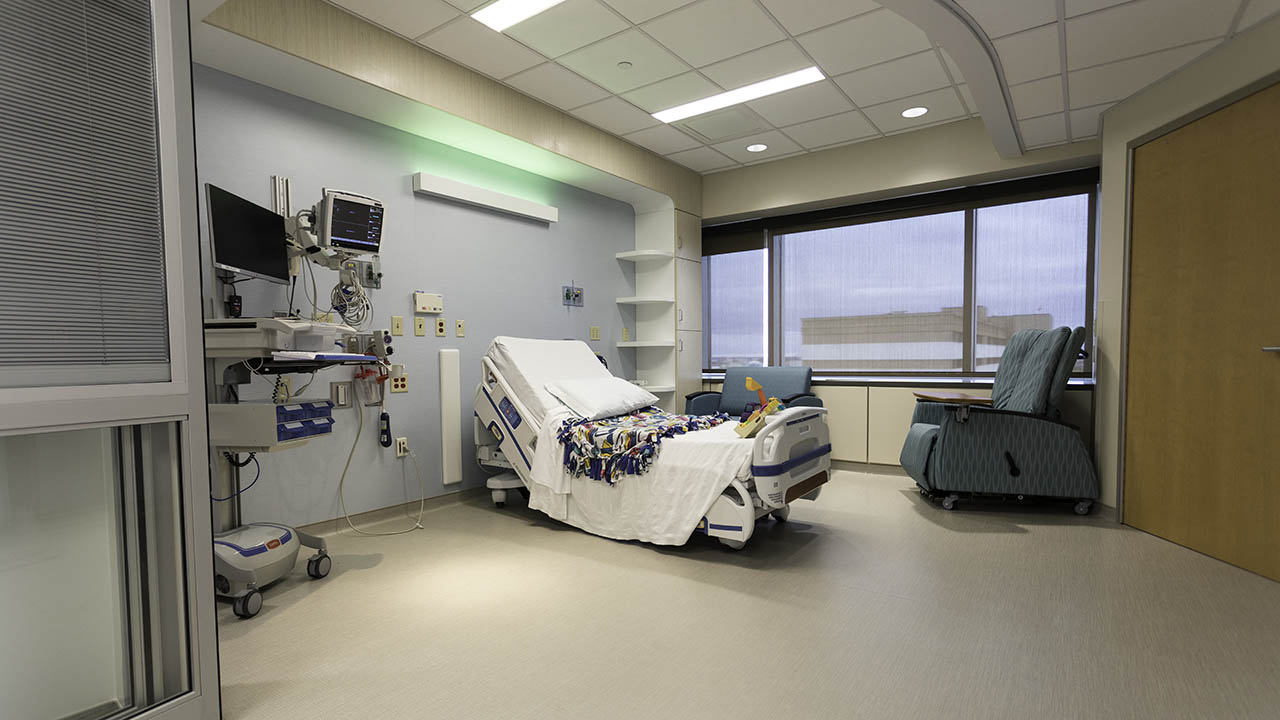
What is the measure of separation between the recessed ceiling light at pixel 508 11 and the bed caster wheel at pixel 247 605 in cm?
282

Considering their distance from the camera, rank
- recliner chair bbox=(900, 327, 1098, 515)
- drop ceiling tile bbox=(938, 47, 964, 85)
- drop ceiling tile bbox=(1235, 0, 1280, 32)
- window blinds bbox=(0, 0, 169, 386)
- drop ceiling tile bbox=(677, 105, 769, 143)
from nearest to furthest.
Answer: window blinds bbox=(0, 0, 169, 386) < drop ceiling tile bbox=(1235, 0, 1280, 32) < drop ceiling tile bbox=(938, 47, 964, 85) < recliner chair bbox=(900, 327, 1098, 515) < drop ceiling tile bbox=(677, 105, 769, 143)

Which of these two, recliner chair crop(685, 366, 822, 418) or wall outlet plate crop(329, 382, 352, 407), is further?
recliner chair crop(685, 366, 822, 418)

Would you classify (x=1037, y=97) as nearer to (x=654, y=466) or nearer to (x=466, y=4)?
(x=654, y=466)

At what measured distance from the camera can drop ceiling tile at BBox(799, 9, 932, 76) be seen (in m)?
3.16

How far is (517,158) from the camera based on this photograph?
438 centimetres

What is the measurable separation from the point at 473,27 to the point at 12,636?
303cm

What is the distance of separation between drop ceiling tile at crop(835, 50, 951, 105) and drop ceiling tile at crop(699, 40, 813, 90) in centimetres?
39

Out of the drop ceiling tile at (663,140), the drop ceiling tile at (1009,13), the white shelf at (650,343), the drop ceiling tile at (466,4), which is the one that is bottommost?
the white shelf at (650,343)

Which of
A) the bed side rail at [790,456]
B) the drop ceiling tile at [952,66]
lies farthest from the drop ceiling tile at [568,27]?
the bed side rail at [790,456]

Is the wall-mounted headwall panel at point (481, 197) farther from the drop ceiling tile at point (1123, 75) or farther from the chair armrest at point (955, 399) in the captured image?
the drop ceiling tile at point (1123, 75)

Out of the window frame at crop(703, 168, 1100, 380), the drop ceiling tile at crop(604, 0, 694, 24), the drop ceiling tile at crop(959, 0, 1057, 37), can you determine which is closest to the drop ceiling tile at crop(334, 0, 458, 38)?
the drop ceiling tile at crop(604, 0, 694, 24)

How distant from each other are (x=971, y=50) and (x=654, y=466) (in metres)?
2.61

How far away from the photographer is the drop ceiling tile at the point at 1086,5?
2756 millimetres

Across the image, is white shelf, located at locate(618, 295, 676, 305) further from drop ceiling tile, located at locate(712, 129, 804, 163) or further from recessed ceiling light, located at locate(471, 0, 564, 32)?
recessed ceiling light, located at locate(471, 0, 564, 32)
